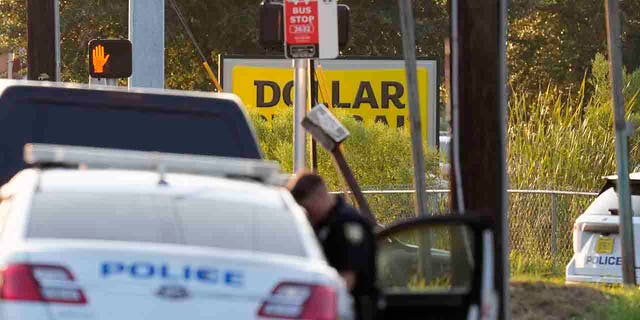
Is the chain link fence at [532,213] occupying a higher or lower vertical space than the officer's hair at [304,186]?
lower

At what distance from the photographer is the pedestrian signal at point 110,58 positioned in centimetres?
1944

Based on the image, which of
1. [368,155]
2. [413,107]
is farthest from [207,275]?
[368,155]

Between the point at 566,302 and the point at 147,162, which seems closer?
the point at 147,162

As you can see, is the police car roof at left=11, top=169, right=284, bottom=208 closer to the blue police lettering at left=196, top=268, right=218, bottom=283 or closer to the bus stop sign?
the blue police lettering at left=196, top=268, right=218, bottom=283

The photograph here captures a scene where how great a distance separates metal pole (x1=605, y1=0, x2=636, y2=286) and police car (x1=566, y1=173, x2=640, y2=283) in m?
0.17

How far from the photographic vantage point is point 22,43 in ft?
138

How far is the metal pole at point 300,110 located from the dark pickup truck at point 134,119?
3336mm

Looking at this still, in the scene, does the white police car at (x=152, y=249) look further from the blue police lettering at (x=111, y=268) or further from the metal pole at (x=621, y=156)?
the metal pole at (x=621, y=156)

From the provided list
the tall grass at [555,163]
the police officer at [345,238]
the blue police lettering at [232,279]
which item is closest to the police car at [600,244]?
the tall grass at [555,163]

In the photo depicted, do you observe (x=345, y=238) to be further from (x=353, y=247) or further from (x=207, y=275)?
(x=207, y=275)

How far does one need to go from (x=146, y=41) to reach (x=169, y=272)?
42.3 ft

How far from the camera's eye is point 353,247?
8.21 m

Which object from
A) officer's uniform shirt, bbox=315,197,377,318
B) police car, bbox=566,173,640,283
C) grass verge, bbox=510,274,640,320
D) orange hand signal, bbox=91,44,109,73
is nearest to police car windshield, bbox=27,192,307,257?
officer's uniform shirt, bbox=315,197,377,318

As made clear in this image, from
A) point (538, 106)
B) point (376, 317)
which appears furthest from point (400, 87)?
point (376, 317)
